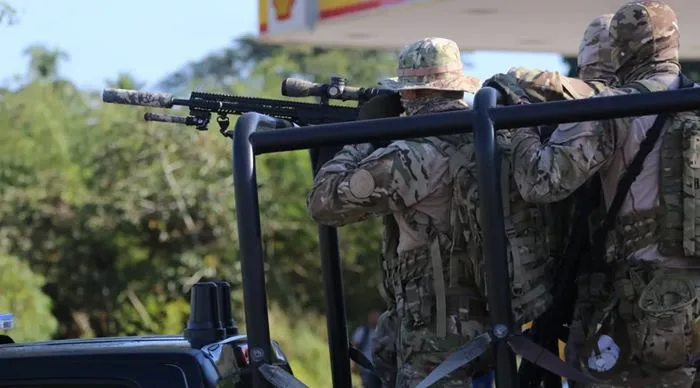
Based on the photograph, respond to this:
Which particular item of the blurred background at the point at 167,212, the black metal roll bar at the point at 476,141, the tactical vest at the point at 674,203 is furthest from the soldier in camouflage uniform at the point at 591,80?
the blurred background at the point at 167,212

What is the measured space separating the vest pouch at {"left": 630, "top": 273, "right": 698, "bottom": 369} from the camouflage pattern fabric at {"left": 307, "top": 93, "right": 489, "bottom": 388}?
0.43 meters

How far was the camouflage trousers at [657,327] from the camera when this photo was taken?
3.04 m

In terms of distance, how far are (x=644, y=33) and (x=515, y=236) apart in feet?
2.09

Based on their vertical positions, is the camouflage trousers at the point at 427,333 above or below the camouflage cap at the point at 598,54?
below

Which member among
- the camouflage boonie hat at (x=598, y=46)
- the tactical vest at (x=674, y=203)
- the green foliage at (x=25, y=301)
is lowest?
the green foliage at (x=25, y=301)

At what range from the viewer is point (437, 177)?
11.1 feet

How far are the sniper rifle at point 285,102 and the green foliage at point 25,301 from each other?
8.64 metres

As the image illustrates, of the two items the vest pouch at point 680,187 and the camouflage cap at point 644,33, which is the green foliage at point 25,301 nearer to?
the camouflage cap at point 644,33

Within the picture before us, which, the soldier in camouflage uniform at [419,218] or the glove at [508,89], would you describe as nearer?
the glove at [508,89]

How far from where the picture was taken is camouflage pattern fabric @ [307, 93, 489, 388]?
3.28 metres

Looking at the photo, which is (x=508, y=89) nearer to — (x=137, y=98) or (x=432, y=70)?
(x=432, y=70)

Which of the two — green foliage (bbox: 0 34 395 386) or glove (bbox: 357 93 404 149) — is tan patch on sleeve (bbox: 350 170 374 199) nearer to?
glove (bbox: 357 93 404 149)

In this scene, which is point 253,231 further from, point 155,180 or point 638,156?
point 155,180

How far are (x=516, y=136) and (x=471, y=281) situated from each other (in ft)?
1.42
